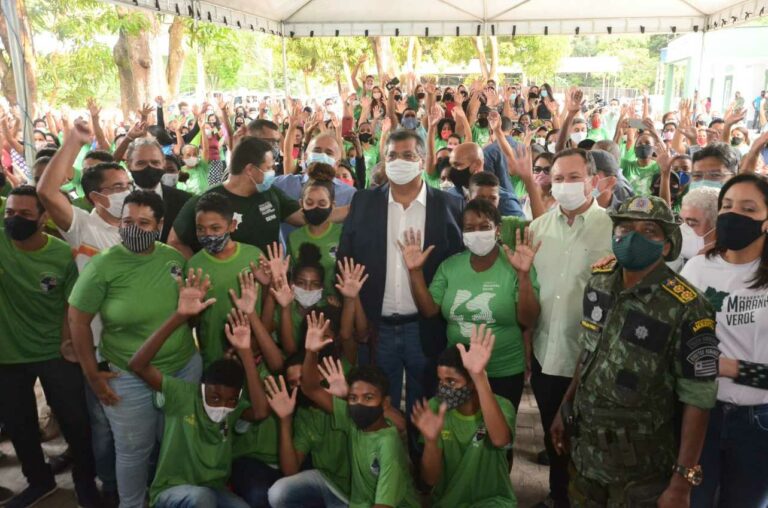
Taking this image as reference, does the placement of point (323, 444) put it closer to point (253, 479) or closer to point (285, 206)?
point (253, 479)

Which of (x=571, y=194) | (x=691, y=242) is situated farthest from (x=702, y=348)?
(x=691, y=242)

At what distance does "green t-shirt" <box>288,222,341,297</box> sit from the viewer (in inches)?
144

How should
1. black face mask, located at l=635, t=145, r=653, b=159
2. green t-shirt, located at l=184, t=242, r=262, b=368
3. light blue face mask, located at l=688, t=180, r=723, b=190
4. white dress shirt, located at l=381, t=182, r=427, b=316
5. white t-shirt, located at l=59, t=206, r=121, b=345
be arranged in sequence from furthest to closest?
black face mask, located at l=635, t=145, r=653, b=159, light blue face mask, located at l=688, t=180, r=723, b=190, white dress shirt, located at l=381, t=182, r=427, b=316, white t-shirt, located at l=59, t=206, r=121, b=345, green t-shirt, located at l=184, t=242, r=262, b=368

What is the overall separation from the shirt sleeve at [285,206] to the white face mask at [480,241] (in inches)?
51.8

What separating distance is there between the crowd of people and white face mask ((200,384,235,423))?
0.02 meters

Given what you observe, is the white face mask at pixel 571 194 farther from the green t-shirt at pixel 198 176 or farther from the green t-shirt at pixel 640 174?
the green t-shirt at pixel 198 176

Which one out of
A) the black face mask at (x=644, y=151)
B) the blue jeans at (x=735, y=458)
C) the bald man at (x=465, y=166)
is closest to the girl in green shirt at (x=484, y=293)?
the blue jeans at (x=735, y=458)

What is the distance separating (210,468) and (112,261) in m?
1.15

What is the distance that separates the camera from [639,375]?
7.22 feet

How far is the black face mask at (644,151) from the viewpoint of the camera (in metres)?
6.00

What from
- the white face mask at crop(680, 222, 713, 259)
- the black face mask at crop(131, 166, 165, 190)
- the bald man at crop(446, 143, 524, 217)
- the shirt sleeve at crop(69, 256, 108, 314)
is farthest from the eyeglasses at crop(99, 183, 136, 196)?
the white face mask at crop(680, 222, 713, 259)

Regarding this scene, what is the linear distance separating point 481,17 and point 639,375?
32.4 feet

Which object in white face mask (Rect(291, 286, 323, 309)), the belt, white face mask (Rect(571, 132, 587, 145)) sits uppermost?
white face mask (Rect(571, 132, 587, 145))

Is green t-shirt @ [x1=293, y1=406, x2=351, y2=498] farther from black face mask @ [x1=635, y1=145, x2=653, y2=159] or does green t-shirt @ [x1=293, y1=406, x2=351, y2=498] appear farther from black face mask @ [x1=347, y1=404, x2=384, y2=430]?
black face mask @ [x1=635, y1=145, x2=653, y2=159]
